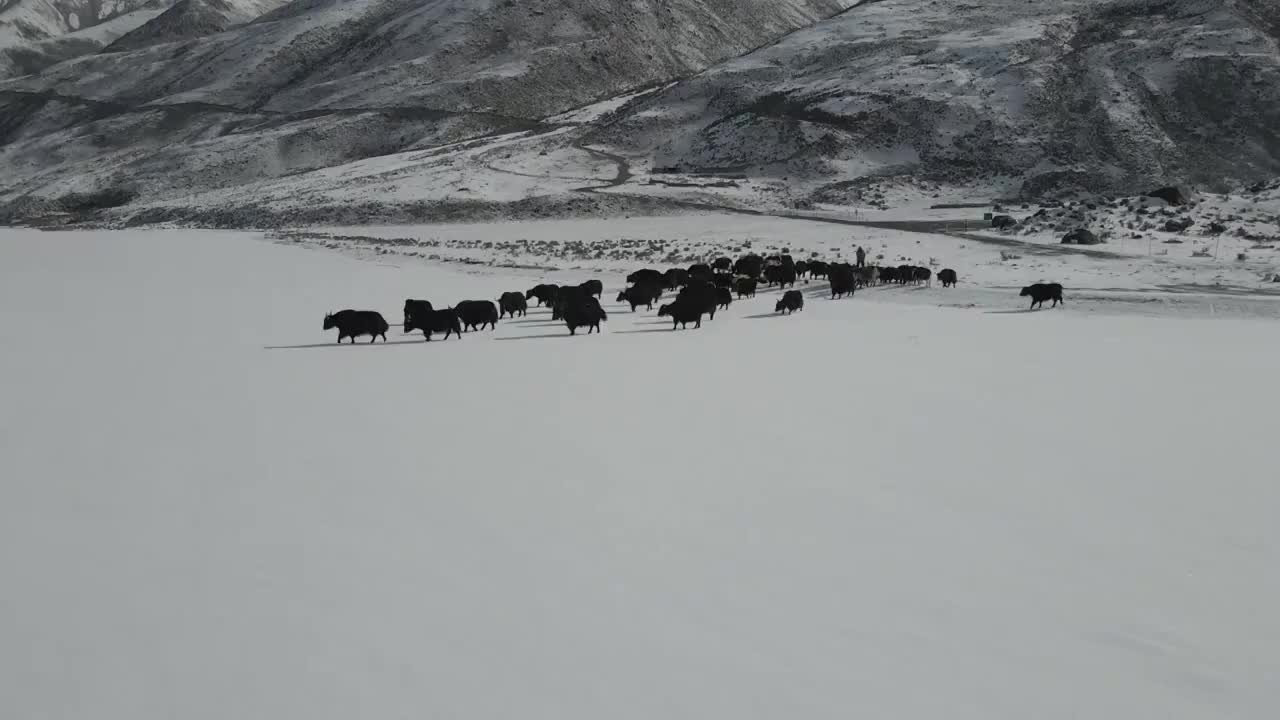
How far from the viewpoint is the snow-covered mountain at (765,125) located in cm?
9250

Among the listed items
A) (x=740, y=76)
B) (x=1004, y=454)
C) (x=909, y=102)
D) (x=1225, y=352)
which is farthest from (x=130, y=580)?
(x=740, y=76)

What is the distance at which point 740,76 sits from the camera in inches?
5207

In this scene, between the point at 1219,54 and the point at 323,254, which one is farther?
the point at 1219,54

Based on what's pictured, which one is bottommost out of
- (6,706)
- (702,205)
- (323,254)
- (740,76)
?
(6,706)

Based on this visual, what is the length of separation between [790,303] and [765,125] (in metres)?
92.7

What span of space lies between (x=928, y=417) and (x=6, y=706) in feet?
29.6

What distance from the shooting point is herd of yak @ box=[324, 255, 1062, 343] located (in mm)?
17344

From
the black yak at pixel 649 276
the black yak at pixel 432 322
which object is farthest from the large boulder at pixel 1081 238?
the black yak at pixel 432 322

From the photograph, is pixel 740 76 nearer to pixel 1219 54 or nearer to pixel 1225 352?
pixel 1219 54

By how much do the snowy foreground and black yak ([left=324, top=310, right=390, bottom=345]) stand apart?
12.2 feet

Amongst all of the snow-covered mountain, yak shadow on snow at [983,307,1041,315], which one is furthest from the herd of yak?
the snow-covered mountain

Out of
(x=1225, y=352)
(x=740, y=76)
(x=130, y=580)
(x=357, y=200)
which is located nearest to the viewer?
(x=130, y=580)

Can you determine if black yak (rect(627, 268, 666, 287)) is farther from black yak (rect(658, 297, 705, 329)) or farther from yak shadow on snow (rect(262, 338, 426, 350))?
yak shadow on snow (rect(262, 338, 426, 350))

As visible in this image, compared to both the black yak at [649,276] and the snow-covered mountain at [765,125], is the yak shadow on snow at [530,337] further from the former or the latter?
the snow-covered mountain at [765,125]
